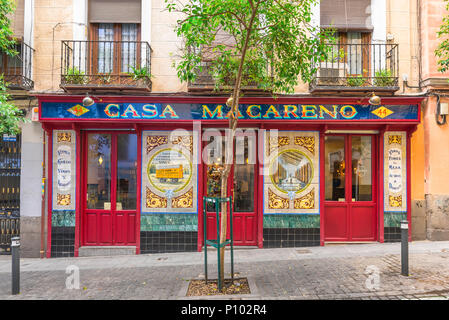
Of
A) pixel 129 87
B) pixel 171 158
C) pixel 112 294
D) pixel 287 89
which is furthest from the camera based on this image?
pixel 171 158

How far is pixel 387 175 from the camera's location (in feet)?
29.2

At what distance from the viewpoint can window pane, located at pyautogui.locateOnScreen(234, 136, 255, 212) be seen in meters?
8.98

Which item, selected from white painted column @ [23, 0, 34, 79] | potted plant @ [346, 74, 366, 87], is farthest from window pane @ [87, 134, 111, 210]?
potted plant @ [346, 74, 366, 87]

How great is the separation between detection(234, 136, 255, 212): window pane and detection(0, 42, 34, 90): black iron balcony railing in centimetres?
617

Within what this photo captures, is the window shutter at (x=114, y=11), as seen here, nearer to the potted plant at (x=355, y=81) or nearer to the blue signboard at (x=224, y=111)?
the blue signboard at (x=224, y=111)

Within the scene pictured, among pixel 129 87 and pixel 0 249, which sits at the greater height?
pixel 129 87

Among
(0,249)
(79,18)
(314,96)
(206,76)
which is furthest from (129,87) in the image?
(0,249)

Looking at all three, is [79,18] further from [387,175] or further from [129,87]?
[387,175]

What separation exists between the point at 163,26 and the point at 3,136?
558 cm

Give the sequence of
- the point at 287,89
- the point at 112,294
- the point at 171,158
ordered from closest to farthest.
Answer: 1. the point at 112,294
2. the point at 287,89
3. the point at 171,158

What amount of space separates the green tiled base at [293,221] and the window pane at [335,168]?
34.8 inches

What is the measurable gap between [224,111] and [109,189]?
4.06m

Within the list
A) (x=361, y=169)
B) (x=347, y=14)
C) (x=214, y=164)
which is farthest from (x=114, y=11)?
(x=361, y=169)

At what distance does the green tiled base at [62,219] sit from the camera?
8641 mm
